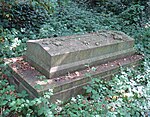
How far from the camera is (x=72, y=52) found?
128 inches

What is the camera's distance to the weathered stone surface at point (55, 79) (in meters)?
2.89

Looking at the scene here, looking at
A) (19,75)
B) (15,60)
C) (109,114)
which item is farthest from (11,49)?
(109,114)

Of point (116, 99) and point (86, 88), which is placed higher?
point (86, 88)

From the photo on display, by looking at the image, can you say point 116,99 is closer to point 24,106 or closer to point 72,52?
point 72,52

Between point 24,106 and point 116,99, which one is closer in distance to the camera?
point 24,106

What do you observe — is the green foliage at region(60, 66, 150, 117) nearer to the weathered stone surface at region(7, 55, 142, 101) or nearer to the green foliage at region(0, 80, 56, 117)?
the weathered stone surface at region(7, 55, 142, 101)

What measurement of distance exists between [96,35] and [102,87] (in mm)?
1182

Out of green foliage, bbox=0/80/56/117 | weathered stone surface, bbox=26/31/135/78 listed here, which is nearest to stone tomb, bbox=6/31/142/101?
weathered stone surface, bbox=26/31/135/78

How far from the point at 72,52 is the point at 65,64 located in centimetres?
21

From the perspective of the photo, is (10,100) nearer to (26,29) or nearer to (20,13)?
(26,29)

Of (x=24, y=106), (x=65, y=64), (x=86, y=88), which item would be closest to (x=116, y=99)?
(x=86, y=88)

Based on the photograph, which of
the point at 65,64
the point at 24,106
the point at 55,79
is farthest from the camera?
the point at 65,64

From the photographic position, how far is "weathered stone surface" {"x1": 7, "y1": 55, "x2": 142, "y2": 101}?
2.89 meters

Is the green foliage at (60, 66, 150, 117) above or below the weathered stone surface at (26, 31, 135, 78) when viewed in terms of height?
below
